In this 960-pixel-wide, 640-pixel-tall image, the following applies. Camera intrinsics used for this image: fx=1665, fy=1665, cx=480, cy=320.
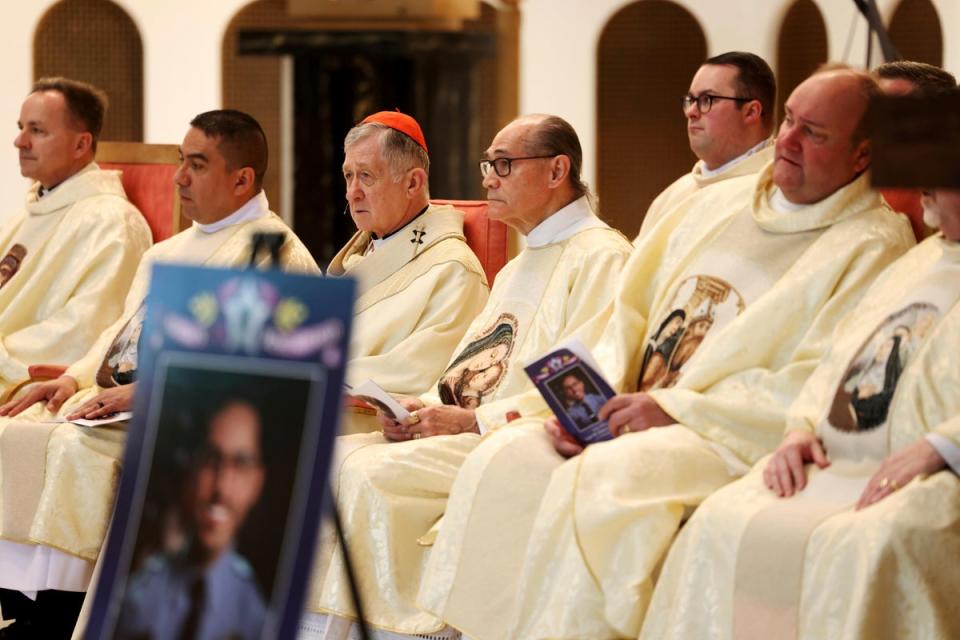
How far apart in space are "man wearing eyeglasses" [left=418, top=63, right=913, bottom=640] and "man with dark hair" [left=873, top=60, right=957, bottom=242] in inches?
6.9

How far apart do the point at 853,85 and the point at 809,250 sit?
408 millimetres

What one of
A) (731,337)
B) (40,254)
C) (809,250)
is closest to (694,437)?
(731,337)

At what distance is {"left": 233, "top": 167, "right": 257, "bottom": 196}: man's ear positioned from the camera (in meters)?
5.89

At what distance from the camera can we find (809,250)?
13.3ft

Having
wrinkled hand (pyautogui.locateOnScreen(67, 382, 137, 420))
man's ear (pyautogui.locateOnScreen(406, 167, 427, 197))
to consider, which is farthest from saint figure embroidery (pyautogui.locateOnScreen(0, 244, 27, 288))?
man's ear (pyautogui.locateOnScreen(406, 167, 427, 197))

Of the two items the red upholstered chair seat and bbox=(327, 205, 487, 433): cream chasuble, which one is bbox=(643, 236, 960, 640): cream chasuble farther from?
the red upholstered chair seat

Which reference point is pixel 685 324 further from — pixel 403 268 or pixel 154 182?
pixel 154 182

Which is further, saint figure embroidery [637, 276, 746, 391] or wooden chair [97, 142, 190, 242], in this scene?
wooden chair [97, 142, 190, 242]

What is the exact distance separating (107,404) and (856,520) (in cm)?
284

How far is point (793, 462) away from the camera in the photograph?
11.7ft

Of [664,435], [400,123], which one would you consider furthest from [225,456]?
[400,123]

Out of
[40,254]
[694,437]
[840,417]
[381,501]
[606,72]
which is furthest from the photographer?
[606,72]

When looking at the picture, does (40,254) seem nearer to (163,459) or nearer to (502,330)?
(502,330)

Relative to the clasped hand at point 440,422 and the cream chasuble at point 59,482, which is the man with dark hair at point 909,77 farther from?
the cream chasuble at point 59,482
